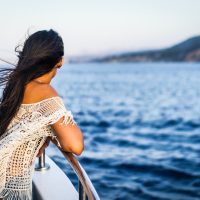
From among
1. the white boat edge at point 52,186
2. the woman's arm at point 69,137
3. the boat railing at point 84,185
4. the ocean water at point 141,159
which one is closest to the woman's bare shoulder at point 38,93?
the woman's arm at point 69,137

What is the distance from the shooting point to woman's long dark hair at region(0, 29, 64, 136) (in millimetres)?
1939

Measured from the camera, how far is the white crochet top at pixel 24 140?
1864mm

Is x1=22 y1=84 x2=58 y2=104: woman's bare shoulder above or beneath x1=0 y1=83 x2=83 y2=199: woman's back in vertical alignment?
above

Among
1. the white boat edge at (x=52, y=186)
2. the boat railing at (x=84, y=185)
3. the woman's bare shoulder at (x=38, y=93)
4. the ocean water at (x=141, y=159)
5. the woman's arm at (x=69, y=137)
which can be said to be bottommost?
the ocean water at (x=141, y=159)

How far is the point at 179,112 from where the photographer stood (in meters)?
21.0

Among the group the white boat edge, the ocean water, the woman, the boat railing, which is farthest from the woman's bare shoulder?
the ocean water

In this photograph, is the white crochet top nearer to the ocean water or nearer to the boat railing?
the boat railing

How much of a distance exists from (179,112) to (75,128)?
1965 cm

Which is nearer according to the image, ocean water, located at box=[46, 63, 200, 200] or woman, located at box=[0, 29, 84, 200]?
woman, located at box=[0, 29, 84, 200]

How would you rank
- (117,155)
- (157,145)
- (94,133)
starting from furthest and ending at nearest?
(94,133) → (157,145) → (117,155)

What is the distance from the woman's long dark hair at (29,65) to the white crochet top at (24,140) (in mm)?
49

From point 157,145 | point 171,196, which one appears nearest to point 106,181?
point 171,196

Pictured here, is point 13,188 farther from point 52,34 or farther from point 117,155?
point 117,155

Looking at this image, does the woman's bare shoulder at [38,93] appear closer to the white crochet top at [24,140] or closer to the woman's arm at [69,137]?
the white crochet top at [24,140]
